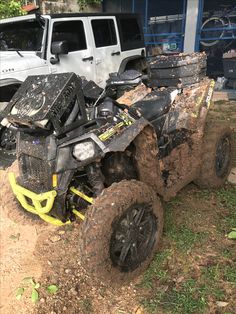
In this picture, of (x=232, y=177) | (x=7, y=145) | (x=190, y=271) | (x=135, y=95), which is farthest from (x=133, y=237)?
(x=7, y=145)

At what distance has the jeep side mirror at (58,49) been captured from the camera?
5.38 m

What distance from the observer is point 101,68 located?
6.84 meters

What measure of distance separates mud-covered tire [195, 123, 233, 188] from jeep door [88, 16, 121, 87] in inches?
141

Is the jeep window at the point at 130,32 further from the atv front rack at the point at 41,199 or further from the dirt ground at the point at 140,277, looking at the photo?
the atv front rack at the point at 41,199

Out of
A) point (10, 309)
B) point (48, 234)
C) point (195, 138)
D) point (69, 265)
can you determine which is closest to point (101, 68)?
point (195, 138)

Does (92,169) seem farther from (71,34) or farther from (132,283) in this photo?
(71,34)

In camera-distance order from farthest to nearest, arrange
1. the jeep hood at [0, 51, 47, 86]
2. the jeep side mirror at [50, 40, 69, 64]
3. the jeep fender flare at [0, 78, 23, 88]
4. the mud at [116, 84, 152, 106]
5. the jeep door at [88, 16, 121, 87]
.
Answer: the jeep door at [88, 16, 121, 87] → the jeep side mirror at [50, 40, 69, 64] → the jeep hood at [0, 51, 47, 86] → the jeep fender flare at [0, 78, 23, 88] → the mud at [116, 84, 152, 106]

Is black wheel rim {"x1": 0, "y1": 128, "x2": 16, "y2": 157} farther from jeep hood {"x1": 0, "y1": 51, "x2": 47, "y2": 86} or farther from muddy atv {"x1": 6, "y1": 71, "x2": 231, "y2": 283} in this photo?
muddy atv {"x1": 6, "y1": 71, "x2": 231, "y2": 283}

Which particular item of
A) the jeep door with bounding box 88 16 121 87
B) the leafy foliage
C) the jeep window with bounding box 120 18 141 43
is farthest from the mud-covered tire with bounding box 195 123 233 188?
the leafy foliage

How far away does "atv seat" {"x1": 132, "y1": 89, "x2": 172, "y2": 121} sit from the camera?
3.31 meters

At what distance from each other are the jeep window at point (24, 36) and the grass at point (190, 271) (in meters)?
3.88

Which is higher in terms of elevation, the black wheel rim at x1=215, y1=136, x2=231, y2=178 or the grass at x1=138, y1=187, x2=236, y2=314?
the black wheel rim at x1=215, y1=136, x2=231, y2=178

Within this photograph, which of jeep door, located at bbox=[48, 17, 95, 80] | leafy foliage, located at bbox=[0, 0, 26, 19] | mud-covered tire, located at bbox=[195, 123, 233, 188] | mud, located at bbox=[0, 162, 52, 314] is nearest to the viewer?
mud, located at bbox=[0, 162, 52, 314]

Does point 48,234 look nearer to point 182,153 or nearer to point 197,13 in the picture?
point 182,153
